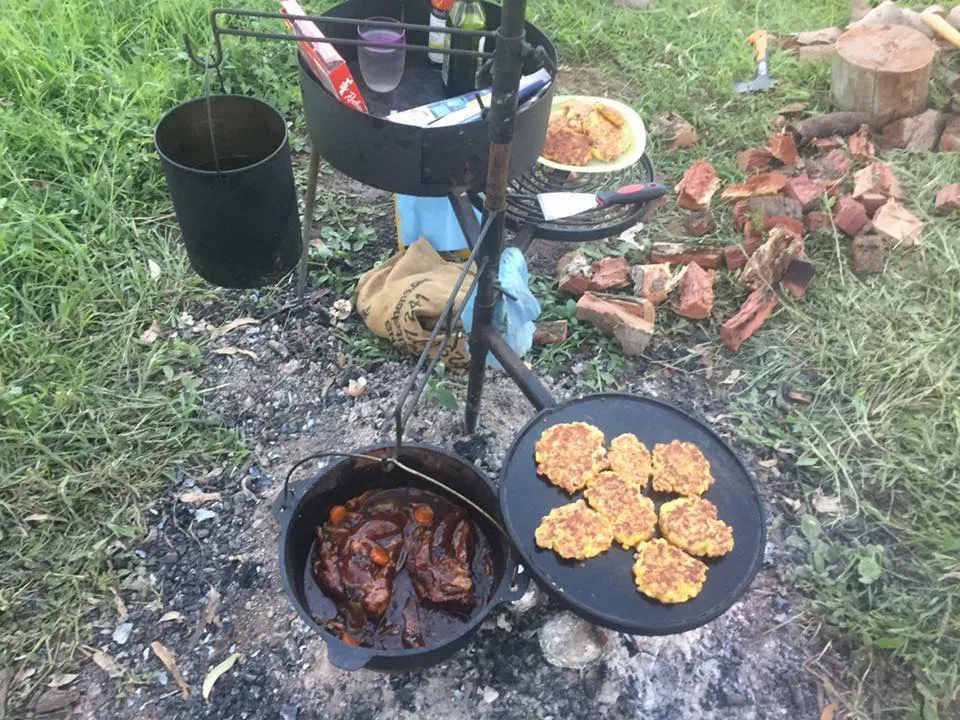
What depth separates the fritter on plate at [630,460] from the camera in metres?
2.28

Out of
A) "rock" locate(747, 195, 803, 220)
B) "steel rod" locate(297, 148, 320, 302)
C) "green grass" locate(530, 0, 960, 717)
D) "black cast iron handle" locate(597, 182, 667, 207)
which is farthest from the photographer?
"rock" locate(747, 195, 803, 220)

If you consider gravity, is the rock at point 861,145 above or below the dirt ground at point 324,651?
above

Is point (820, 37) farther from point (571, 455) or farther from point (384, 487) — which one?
point (384, 487)

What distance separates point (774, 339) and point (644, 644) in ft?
5.53

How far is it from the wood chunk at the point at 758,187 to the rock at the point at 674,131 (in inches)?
21.4

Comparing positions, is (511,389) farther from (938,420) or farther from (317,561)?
(938,420)

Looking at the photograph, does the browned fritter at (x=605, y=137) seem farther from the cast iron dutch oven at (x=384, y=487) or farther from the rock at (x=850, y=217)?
the cast iron dutch oven at (x=384, y=487)

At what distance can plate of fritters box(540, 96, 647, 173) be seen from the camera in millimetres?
3264

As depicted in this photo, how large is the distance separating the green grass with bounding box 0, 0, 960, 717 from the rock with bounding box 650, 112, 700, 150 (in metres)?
0.09

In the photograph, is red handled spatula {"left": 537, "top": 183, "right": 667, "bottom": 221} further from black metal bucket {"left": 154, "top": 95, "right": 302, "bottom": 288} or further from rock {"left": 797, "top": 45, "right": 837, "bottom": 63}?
rock {"left": 797, "top": 45, "right": 837, "bottom": 63}

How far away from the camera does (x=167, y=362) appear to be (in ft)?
10.8

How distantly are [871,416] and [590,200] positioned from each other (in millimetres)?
1556

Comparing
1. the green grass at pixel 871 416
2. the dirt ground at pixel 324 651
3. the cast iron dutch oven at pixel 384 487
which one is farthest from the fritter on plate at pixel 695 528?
the green grass at pixel 871 416

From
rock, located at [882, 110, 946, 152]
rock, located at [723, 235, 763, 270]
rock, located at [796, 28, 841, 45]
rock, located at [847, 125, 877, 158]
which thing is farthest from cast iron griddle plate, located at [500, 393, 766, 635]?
rock, located at [796, 28, 841, 45]
